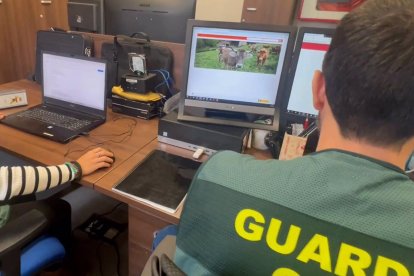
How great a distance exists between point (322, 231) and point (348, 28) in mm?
334

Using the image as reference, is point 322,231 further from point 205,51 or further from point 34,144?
point 34,144

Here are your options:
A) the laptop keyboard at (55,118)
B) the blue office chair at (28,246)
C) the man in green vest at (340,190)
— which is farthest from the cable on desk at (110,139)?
the man in green vest at (340,190)

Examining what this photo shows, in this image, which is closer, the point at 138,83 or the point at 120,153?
the point at 120,153

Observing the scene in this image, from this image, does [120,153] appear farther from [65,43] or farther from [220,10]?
[220,10]

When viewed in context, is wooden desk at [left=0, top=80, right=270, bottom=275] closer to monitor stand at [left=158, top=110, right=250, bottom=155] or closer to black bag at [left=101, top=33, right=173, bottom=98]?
monitor stand at [left=158, top=110, right=250, bottom=155]

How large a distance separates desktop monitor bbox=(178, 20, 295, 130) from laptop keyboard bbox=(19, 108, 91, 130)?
1.58 feet

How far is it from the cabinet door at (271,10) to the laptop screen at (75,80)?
216cm

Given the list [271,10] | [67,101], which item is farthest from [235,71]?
[271,10]

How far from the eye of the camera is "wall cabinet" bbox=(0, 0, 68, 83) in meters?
2.87

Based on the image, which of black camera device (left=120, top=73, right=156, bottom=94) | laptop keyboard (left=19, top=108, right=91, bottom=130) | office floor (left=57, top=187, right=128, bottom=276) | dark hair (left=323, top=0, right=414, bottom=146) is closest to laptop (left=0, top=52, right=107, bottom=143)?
laptop keyboard (left=19, top=108, right=91, bottom=130)

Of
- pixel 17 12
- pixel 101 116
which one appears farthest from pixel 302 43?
pixel 17 12

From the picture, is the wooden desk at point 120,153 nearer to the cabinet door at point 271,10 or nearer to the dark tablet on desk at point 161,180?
the dark tablet on desk at point 161,180

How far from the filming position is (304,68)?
1.06 meters

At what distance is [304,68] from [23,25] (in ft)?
9.94
